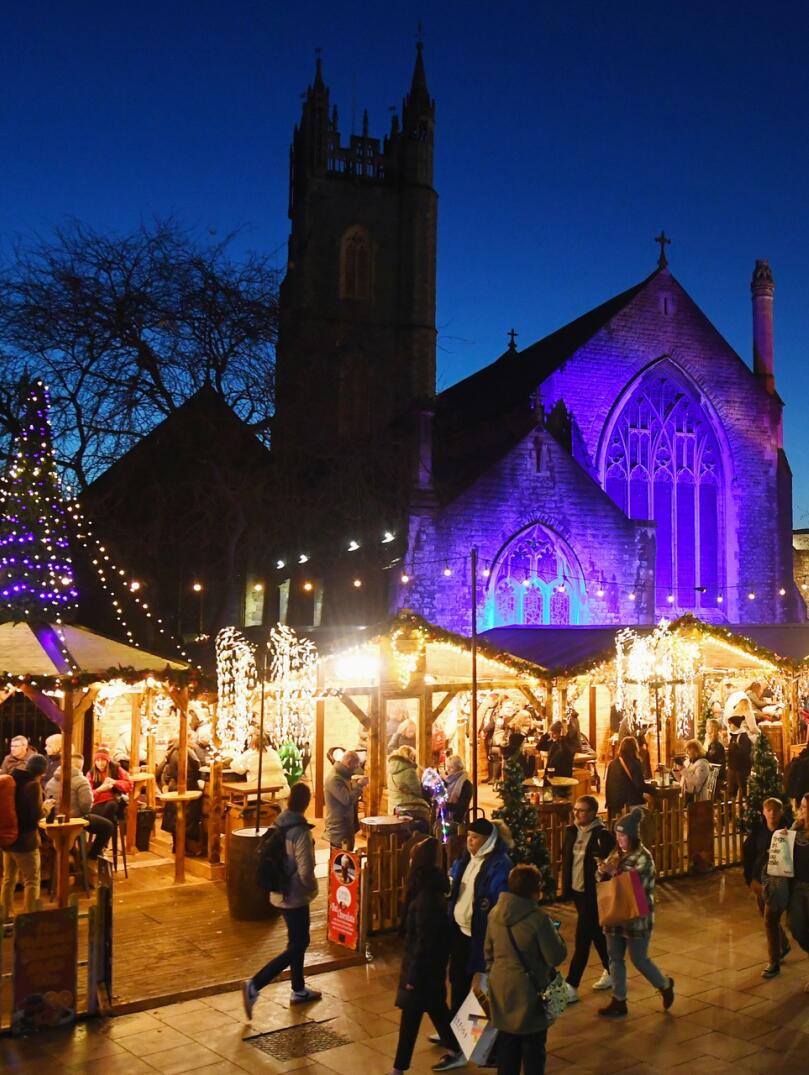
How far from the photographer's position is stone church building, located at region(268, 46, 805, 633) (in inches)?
1002

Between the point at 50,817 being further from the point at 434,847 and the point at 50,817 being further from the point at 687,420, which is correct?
the point at 687,420

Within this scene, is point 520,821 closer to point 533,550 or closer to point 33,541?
point 33,541

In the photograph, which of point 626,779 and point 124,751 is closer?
point 626,779

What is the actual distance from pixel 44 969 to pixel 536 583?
2019 cm

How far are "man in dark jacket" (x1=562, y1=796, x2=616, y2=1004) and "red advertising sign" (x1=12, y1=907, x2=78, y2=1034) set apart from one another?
3.72 meters

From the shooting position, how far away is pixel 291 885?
25.8 ft

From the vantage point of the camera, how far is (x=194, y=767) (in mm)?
14477

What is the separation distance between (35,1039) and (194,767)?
718 centimetres

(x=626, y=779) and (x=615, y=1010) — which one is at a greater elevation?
(x=626, y=779)

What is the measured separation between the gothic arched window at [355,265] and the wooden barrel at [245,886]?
29.4 m

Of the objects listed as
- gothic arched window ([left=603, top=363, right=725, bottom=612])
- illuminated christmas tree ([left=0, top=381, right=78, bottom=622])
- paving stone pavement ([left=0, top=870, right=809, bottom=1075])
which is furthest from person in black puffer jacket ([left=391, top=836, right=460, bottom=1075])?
gothic arched window ([left=603, top=363, right=725, bottom=612])

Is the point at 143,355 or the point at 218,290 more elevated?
the point at 218,290

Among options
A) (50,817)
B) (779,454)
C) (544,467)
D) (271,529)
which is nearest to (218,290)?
(271,529)

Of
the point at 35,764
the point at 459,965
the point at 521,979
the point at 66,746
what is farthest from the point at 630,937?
the point at 66,746
